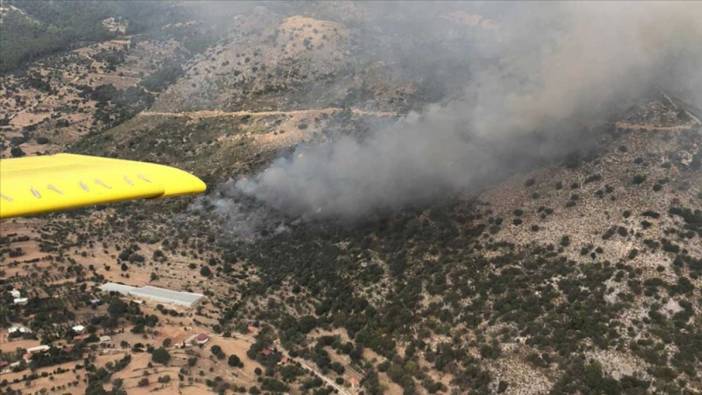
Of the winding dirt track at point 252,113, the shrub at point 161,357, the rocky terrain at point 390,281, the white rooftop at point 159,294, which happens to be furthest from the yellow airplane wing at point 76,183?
the winding dirt track at point 252,113

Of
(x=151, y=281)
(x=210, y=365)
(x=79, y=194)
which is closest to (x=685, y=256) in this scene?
(x=210, y=365)

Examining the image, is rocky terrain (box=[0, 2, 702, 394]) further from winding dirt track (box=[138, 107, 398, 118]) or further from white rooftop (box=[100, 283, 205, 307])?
winding dirt track (box=[138, 107, 398, 118])

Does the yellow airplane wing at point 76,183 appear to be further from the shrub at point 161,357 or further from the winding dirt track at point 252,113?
the winding dirt track at point 252,113

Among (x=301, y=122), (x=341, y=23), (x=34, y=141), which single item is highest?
(x=341, y=23)

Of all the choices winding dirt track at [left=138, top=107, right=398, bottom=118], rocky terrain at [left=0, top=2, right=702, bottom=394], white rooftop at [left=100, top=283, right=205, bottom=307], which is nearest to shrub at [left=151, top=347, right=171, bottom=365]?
rocky terrain at [left=0, top=2, right=702, bottom=394]

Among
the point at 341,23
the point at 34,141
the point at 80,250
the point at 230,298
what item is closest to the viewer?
the point at 230,298

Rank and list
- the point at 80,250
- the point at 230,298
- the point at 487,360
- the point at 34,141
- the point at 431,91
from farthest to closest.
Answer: the point at 34,141 → the point at 431,91 → the point at 80,250 → the point at 230,298 → the point at 487,360

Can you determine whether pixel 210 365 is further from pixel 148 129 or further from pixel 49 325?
pixel 148 129
